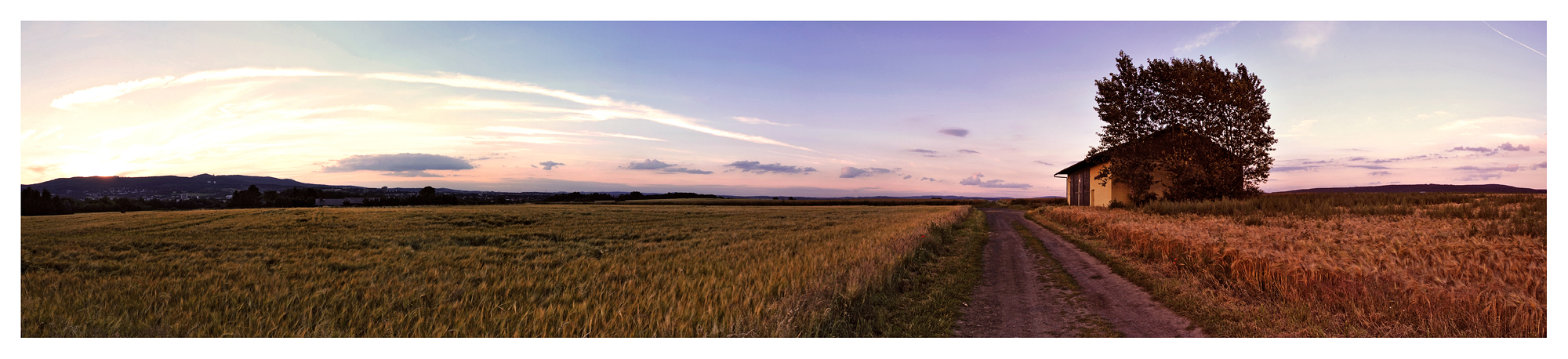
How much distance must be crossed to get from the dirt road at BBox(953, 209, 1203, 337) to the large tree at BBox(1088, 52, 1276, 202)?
22447 millimetres

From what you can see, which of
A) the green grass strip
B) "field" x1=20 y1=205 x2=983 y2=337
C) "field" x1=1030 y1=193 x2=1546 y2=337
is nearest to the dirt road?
the green grass strip

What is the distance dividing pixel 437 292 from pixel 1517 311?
12602 mm

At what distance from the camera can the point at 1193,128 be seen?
28.5m

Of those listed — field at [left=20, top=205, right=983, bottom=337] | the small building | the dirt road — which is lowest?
the dirt road

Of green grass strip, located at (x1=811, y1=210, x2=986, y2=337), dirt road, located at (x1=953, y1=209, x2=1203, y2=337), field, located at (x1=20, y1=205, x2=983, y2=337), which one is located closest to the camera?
field, located at (x1=20, y1=205, x2=983, y2=337)

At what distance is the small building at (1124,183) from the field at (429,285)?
880 inches

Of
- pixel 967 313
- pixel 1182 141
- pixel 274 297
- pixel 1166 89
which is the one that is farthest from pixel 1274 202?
pixel 274 297

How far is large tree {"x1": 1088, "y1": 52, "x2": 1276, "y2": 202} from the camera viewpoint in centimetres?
2745

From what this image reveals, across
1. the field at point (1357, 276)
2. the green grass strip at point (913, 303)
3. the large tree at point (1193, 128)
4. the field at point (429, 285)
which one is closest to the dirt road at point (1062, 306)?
the green grass strip at point (913, 303)

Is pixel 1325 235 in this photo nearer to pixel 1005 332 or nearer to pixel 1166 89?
pixel 1005 332

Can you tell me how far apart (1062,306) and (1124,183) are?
3551 centimetres

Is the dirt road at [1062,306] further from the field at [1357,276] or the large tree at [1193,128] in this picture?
the large tree at [1193,128]

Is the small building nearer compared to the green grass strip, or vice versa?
the green grass strip

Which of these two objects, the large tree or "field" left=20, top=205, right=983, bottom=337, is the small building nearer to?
the large tree
